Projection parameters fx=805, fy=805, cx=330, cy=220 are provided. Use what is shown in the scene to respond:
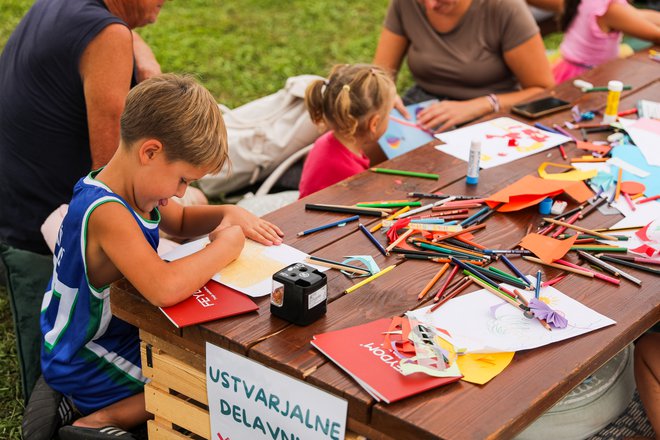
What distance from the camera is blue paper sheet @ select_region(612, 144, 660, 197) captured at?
8.99 feet

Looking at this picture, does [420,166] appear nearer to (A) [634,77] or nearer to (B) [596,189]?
(B) [596,189]

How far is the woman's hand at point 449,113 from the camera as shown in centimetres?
361

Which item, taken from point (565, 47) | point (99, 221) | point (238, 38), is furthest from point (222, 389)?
point (238, 38)

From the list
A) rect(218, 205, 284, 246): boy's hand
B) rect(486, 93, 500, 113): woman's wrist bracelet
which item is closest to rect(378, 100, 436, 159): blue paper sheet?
rect(486, 93, 500, 113): woman's wrist bracelet

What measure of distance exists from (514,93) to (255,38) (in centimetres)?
318

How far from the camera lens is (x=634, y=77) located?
3.81 m

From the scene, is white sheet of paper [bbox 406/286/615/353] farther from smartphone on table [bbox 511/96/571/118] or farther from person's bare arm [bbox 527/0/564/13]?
person's bare arm [bbox 527/0/564/13]

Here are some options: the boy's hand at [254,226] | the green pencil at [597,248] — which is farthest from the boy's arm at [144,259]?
the green pencil at [597,248]

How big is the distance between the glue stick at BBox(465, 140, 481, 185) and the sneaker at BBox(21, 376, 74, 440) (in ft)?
4.96

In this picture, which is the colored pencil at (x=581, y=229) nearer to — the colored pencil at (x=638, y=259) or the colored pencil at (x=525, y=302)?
the colored pencil at (x=638, y=259)

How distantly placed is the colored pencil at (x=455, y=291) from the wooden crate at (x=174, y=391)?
61cm

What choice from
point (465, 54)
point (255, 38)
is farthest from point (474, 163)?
point (255, 38)

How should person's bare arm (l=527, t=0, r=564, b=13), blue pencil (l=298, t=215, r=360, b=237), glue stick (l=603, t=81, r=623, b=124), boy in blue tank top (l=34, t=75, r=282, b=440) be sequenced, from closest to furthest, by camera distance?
boy in blue tank top (l=34, t=75, r=282, b=440), blue pencil (l=298, t=215, r=360, b=237), glue stick (l=603, t=81, r=623, b=124), person's bare arm (l=527, t=0, r=564, b=13)

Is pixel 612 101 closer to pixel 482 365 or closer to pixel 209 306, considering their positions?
pixel 482 365
